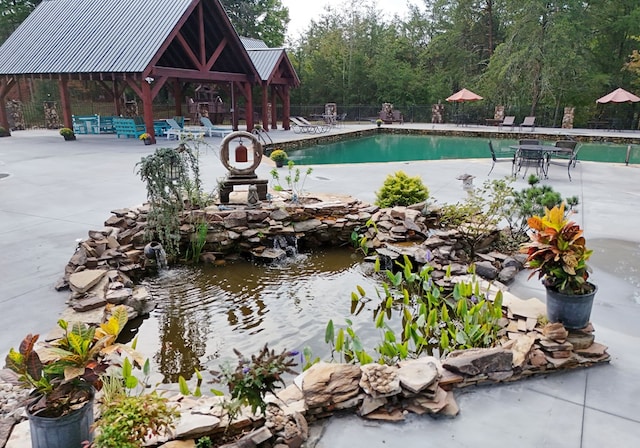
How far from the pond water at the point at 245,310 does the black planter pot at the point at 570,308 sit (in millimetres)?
1361

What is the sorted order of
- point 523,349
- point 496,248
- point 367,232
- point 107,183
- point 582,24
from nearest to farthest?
point 523,349 < point 496,248 < point 367,232 < point 107,183 < point 582,24

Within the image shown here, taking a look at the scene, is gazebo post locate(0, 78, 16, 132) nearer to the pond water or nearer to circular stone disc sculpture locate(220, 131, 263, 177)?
circular stone disc sculpture locate(220, 131, 263, 177)

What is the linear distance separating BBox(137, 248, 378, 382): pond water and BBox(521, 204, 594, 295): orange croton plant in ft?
4.67

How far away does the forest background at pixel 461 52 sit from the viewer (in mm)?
22875

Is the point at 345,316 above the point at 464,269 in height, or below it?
below

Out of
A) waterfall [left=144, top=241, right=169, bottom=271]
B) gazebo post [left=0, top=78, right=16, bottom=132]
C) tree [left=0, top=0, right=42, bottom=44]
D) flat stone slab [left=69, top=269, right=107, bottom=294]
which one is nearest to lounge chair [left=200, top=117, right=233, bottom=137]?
gazebo post [left=0, top=78, right=16, bottom=132]

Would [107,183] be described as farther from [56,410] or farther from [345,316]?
[56,410]

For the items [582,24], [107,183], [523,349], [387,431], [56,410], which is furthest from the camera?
[582,24]

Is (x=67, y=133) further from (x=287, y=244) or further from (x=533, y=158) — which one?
(x=533, y=158)

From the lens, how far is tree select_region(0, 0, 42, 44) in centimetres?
2428

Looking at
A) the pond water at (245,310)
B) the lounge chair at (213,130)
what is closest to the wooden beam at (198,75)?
the lounge chair at (213,130)

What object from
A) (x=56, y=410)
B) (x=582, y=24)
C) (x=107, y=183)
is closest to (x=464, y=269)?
(x=56, y=410)

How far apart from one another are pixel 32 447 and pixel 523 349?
280 cm

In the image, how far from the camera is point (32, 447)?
2045 millimetres
